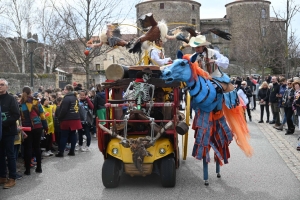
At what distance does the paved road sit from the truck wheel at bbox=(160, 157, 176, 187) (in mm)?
129

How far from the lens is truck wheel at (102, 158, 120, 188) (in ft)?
21.3

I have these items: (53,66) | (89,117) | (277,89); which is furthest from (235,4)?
(89,117)

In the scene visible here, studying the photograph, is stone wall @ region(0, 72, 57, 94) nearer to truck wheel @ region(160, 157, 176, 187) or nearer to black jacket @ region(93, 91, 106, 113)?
black jacket @ region(93, 91, 106, 113)

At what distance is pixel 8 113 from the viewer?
6.55 m

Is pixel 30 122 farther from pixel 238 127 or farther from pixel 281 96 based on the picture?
pixel 281 96

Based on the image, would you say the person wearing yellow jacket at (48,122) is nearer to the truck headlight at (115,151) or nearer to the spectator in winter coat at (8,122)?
the spectator in winter coat at (8,122)

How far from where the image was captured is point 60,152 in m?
9.47

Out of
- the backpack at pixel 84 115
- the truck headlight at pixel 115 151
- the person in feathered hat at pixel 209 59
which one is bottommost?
the truck headlight at pixel 115 151

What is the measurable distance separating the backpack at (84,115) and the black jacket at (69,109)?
1.00 m

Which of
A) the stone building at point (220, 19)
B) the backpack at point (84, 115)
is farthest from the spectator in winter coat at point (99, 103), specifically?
the stone building at point (220, 19)

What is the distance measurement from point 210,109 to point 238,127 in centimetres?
80

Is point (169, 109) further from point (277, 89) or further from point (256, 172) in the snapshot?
point (277, 89)

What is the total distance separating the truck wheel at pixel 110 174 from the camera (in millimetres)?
6482

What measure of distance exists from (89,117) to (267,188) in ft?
19.6
